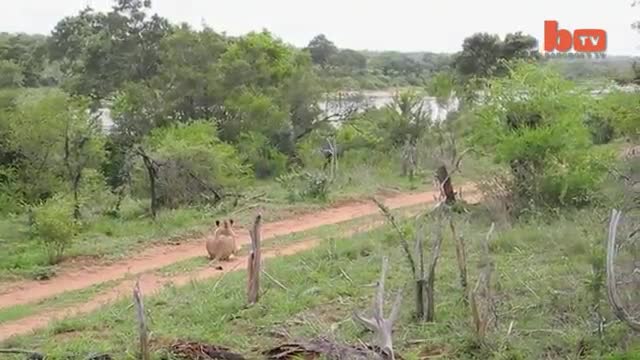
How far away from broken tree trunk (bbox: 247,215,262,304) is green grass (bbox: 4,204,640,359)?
15cm

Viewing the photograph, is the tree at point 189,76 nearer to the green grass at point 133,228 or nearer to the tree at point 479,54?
the green grass at point 133,228

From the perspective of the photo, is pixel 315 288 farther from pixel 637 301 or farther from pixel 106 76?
pixel 106 76

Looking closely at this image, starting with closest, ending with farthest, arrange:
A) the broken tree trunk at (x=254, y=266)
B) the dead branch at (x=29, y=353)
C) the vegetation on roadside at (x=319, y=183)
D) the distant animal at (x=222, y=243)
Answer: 1. the dead branch at (x=29, y=353)
2. the vegetation on roadside at (x=319, y=183)
3. the broken tree trunk at (x=254, y=266)
4. the distant animal at (x=222, y=243)

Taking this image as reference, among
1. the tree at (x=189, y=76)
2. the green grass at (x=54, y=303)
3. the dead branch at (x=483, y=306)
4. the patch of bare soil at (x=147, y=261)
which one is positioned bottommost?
the patch of bare soil at (x=147, y=261)

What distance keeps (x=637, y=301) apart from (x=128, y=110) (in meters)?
18.4

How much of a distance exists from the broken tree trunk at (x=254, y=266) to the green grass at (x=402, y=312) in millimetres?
150

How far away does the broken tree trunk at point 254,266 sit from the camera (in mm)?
8734

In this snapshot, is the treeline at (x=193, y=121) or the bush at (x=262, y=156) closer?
the treeline at (x=193, y=121)

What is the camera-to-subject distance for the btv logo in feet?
71.7

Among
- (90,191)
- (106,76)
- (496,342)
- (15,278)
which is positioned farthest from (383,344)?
(106,76)

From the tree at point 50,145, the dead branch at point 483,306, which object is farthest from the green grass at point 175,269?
the tree at point 50,145

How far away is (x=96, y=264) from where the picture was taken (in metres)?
12.6

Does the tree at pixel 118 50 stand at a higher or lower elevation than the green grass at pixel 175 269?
higher

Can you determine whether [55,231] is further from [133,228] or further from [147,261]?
[133,228]
